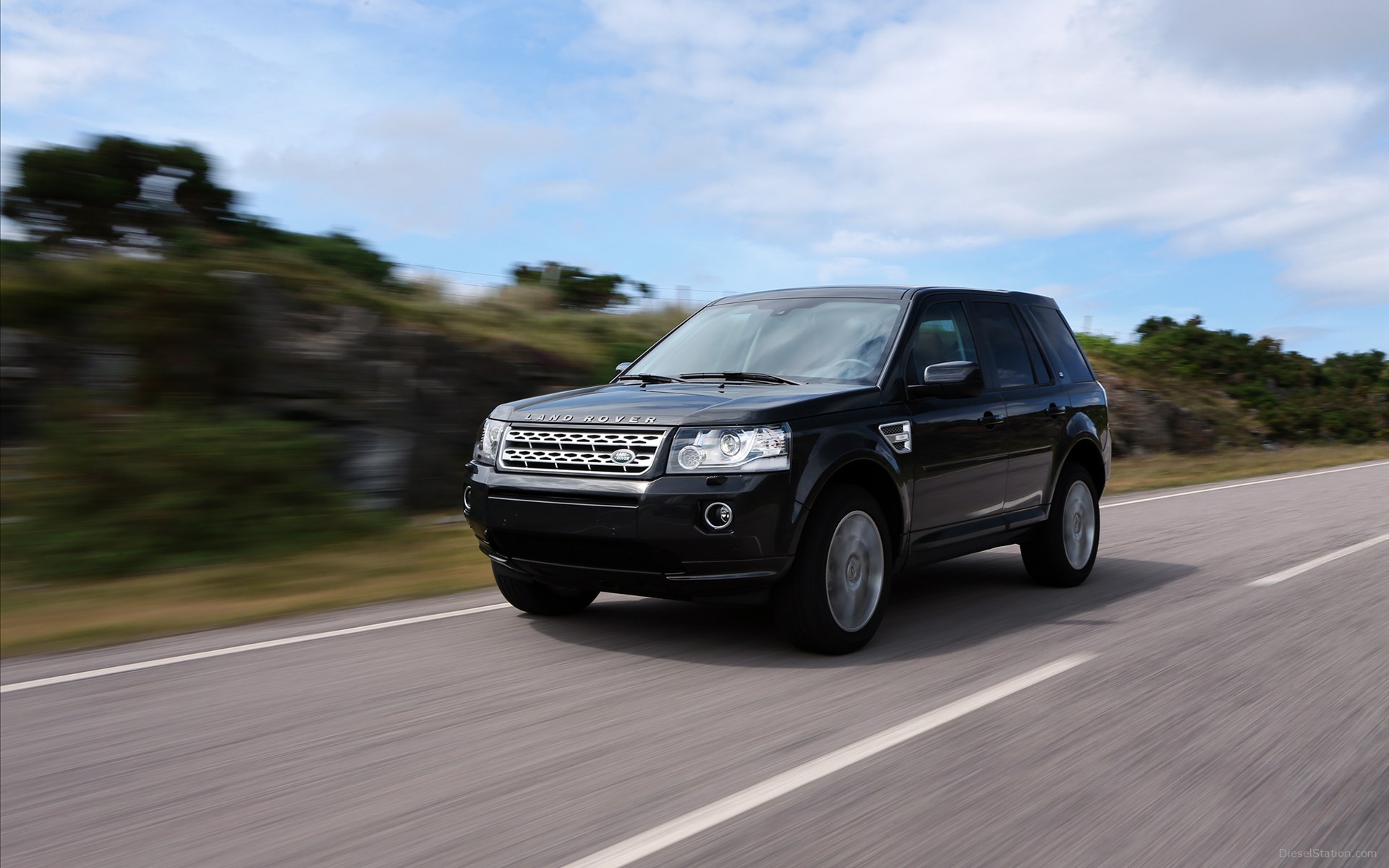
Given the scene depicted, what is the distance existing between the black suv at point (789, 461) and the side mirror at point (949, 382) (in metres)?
0.01

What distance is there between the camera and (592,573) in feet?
18.5

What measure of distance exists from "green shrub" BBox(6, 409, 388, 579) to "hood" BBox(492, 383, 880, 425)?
→ 3558 mm

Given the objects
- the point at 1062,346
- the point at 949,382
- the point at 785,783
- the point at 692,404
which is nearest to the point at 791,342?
the point at 949,382

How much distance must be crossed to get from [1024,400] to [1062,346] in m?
1.06

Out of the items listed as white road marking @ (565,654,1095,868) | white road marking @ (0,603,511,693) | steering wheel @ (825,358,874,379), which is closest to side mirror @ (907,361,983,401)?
steering wheel @ (825,358,874,379)

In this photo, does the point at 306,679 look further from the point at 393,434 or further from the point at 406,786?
the point at 393,434

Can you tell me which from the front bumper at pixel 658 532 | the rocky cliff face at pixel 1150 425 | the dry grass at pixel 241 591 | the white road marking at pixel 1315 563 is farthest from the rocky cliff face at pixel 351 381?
the rocky cliff face at pixel 1150 425

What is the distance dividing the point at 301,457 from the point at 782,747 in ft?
21.2

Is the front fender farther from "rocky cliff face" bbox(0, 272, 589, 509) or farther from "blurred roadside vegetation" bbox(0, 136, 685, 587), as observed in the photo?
"rocky cliff face" bbox(0, 272, 589, 509)

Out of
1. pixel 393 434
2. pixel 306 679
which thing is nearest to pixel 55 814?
pixel 306 679

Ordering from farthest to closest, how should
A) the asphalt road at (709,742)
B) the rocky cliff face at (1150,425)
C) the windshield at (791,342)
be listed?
the rocky cliff face at (1150,425), the windshield at (791,342), the asphalt road at (709,742)

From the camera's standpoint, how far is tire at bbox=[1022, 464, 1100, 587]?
26.2 ft

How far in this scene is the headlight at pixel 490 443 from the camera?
612cm

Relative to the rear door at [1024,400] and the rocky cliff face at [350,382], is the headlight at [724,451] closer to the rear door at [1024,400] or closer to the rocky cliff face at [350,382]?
the rear door at [1024,400]
